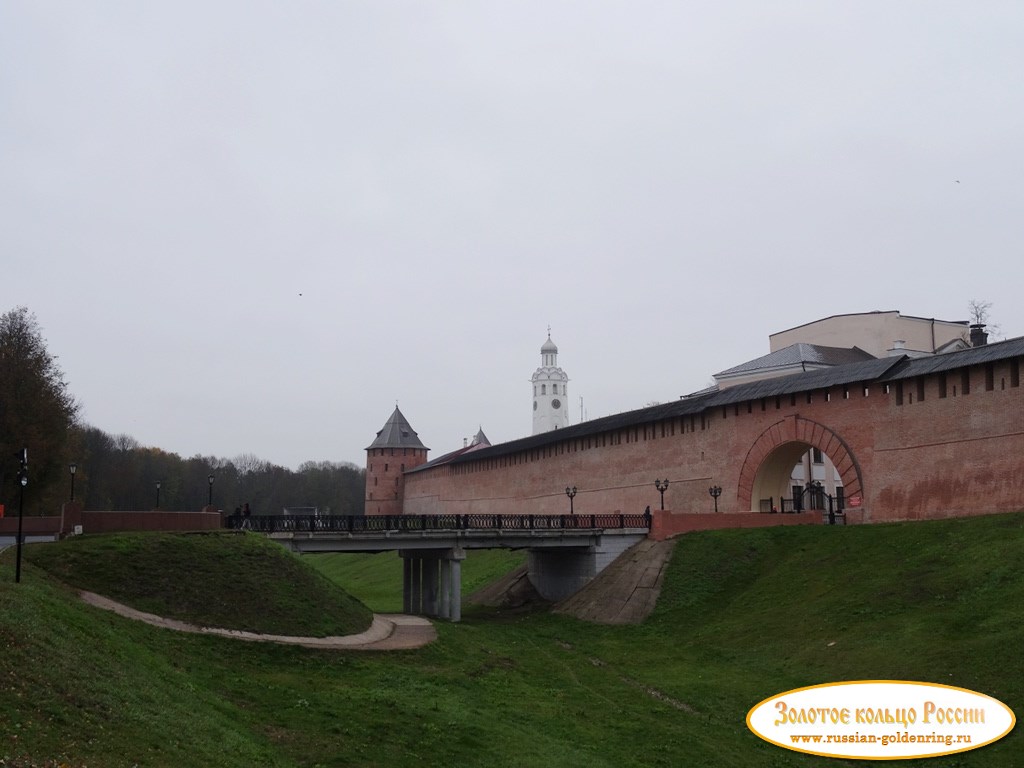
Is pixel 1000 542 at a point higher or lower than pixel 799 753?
higher

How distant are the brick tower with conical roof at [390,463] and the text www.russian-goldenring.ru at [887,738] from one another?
77199 mm

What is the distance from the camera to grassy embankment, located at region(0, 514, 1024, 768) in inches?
544

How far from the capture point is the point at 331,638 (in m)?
24.5

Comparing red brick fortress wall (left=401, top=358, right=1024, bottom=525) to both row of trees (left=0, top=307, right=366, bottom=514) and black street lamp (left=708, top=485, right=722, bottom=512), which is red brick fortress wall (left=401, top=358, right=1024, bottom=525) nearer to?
black street lamp (left=708, top=485, right=722, bottom=512)

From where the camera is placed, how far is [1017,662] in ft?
64.0

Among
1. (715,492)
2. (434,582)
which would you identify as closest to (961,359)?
(715,492)

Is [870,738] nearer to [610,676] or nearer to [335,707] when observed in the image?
[610,676]

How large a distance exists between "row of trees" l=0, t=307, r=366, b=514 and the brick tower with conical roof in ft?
49.9

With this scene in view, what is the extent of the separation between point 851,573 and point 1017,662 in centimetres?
959

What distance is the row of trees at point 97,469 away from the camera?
43.6 m

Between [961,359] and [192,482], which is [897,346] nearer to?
[961,359]

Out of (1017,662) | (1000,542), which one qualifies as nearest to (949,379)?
(1000,542)

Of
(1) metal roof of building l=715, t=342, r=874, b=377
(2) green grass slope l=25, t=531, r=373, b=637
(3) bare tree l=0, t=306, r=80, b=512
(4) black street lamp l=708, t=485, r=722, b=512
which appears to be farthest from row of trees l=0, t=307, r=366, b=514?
(1) metal roof of building l=715, t=342, r=874, b=377

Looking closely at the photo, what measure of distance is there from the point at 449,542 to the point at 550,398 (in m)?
86.8
